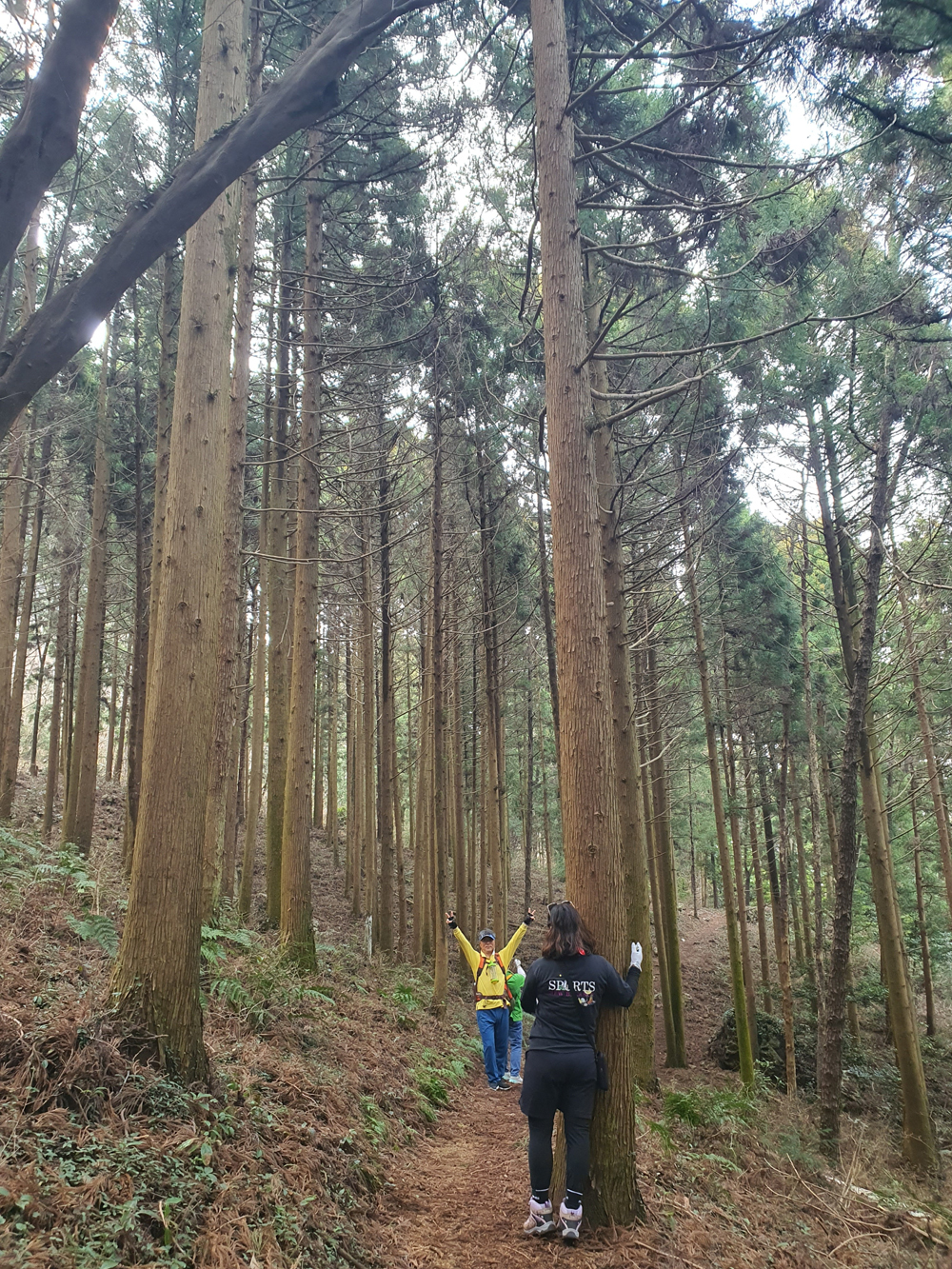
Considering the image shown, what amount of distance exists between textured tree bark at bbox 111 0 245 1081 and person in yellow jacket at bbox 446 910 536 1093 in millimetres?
4755

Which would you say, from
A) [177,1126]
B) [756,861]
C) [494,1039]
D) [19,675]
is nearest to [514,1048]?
[494,1039]

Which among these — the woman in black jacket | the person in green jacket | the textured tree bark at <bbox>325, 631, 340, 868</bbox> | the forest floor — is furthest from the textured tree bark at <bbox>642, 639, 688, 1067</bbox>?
the textured tree bark at <bbox>325, 631, 340, 868</bbox>

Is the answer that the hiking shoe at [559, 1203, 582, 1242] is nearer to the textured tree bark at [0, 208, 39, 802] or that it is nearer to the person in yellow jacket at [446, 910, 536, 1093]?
the person in yellow jacket at [446, 910, 536, 1093]

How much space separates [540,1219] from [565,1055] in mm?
979

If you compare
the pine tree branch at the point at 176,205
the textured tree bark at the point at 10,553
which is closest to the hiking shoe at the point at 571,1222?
the pine tree branch at the point at 176,205

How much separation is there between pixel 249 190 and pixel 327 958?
11.2 metres

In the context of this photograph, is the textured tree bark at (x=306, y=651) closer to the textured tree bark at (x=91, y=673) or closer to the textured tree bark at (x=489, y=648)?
the textured tree bark at (x=489, y=648)

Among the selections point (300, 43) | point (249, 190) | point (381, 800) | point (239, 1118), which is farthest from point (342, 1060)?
point (300, 43)

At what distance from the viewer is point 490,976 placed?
28.8ft

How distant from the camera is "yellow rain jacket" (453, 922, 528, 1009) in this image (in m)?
8.72

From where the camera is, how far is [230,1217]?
329cm

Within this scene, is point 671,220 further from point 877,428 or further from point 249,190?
point 249,190

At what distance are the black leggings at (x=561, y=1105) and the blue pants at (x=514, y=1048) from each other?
5.40 meters

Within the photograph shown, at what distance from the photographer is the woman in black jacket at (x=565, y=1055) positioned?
416 centimetres
